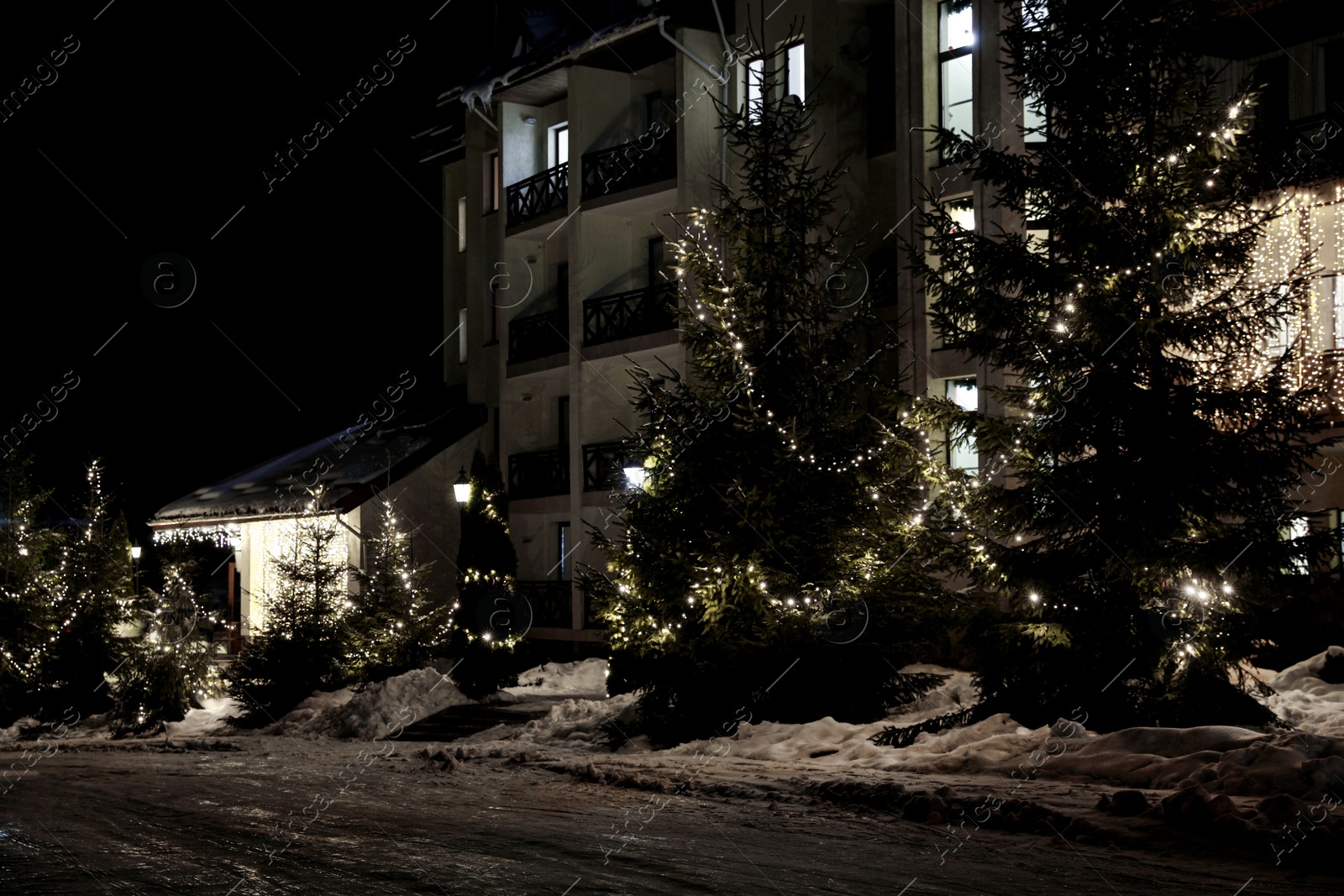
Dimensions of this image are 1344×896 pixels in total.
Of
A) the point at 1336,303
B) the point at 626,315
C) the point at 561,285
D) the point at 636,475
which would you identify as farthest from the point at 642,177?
the point at 1336,303

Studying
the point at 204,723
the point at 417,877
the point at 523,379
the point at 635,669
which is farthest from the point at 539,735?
the point at 523,379

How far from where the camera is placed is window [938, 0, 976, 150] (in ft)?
70.7

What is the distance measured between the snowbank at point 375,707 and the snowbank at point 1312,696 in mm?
12347

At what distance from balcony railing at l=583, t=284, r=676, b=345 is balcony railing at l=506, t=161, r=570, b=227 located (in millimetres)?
2533

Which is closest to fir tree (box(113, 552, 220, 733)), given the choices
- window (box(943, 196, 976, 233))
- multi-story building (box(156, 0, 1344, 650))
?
multi-story building (box(156, 0, 1344, 650))

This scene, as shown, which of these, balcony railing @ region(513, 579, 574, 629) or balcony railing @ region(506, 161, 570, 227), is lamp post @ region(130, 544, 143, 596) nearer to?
balcony railing @ region(513, 579, 574, 629)

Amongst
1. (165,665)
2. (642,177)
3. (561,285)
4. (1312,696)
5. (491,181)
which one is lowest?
(165,665)

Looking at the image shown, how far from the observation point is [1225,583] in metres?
12.6

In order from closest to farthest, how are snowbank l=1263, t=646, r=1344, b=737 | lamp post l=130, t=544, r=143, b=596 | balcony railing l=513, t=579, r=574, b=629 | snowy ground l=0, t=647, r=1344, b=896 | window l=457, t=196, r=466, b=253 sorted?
snowy ground l=0, t=647, r=1344, b=896, snowbank l=1263, t=646, r=1344, b=737, lamp post l=130, t=544, r=143, b=596, balcony railing l=513, t=579, r=574, b=629, window l=457, t=196, r=466, b=253

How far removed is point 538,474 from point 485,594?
252 inches

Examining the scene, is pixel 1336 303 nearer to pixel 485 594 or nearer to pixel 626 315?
pixel 626 315

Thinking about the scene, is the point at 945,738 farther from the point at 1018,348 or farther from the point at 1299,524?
the point at 1299,524

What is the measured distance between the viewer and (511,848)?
372 inches

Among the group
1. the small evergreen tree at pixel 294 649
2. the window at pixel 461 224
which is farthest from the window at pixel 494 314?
the small evergreen tree at pixel 294 649
